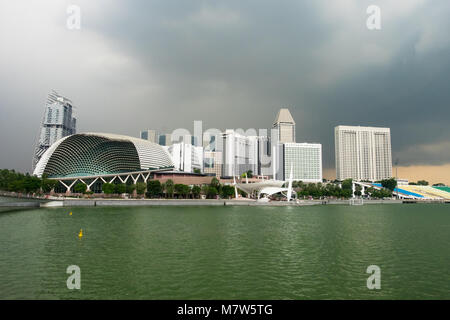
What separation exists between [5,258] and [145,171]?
116 m

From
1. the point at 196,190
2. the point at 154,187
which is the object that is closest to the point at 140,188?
the point at 154,187

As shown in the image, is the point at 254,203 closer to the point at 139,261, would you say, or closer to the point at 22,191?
the point at 22,191

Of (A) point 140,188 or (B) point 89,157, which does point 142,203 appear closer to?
(A) point 140,188

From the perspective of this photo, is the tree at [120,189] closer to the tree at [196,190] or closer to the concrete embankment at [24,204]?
the tree at [196,190]

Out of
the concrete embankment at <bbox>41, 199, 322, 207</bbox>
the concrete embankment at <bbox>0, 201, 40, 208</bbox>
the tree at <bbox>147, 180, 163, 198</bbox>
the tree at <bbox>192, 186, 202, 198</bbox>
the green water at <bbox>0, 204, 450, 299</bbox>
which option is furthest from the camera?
the tree at <bbox>192, 186, 202, 198</bbox>

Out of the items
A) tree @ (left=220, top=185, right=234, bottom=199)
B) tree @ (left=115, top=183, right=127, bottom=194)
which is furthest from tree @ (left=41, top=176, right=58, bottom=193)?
tree @ (left=220, top=185, right=234, bottom=199)

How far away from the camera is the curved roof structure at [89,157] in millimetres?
123688

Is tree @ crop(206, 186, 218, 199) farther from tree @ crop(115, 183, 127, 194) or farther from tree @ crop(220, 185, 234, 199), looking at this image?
tree @ crop(115, 183, 127, 194)

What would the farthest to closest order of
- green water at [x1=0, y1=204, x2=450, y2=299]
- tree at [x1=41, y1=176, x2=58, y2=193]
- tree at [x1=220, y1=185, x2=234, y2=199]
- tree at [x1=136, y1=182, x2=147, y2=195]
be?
tree at [x1=220, y1=185, x2=234, y2=199] → tree at [x1=136, y1=182, x2=147, y2=195] → tree at [x1=41, y1=176, x2=58, y2=193] → green water at [x1=0, y1=204, x2=450, y2=299]

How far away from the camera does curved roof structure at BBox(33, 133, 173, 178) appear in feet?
406

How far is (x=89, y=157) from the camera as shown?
126312 mm
